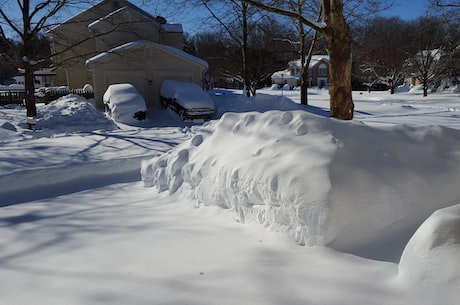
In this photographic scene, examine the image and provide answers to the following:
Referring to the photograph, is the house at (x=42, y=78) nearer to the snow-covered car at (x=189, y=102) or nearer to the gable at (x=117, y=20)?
the gable at (x=117, y=20)

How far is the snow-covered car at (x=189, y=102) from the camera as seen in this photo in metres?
14.3

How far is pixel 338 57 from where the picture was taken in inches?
237

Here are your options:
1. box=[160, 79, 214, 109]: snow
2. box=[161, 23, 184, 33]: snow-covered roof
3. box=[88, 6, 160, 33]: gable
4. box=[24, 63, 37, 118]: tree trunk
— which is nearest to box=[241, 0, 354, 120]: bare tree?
box=[160, 79, 214, 109]: snow

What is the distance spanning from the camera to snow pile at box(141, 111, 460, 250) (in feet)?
8.78

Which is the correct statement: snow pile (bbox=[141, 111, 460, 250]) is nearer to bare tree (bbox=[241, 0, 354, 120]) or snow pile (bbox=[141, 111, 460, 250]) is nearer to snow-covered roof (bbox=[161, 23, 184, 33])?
bare tree (bbox=[241, 0, 354, 120])

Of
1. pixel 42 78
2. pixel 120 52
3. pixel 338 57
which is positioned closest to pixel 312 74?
pixel 42 78

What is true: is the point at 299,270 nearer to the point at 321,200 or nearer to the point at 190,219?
the point at 321,200

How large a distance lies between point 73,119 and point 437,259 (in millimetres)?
14562

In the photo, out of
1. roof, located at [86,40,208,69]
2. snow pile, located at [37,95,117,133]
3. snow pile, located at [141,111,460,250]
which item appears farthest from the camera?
roof, located at [86,40,208,69]

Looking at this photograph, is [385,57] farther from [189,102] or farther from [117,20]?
[189,102]

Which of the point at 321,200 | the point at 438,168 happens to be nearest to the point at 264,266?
the point at 321,200

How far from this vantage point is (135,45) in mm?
16531

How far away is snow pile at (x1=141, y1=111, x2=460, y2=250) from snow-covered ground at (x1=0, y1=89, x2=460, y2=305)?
0.01m

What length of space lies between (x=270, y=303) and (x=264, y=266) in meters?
0.42
